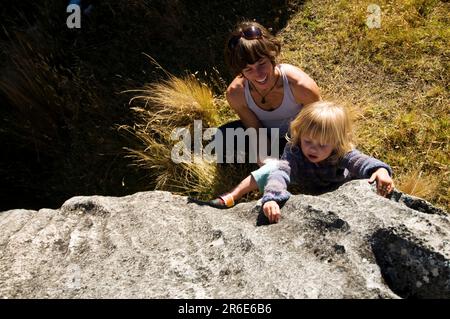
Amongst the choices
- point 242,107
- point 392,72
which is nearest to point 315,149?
point 242,107

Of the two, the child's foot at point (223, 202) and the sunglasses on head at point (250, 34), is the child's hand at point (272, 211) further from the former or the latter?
the sunglasses on head at point (250, 34)

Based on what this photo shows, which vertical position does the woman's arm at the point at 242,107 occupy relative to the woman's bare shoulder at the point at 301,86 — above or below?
below

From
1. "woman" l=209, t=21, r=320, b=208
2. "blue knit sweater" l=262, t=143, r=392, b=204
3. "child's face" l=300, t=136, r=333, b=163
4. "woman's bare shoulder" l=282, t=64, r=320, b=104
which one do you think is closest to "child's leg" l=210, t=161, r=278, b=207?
"woman" l=209, t=21, r=320, b=208

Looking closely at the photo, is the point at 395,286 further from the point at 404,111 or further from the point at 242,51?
the point at 404,111

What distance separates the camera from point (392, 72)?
4.37 meters

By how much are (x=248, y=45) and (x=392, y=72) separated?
1.90 metres

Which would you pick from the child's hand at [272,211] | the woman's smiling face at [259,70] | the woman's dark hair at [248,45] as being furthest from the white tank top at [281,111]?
the child's hand at [272,211]

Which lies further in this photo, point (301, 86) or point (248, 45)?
point (301, 86)

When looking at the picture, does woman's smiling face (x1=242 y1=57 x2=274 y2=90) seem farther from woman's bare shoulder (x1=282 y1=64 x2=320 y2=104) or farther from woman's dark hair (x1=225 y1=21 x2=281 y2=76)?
woman's bare shoulder (x1=282 y1=64 x2=320 y2=104)

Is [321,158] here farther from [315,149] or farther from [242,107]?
[242,107]

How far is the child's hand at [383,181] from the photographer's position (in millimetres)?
2389

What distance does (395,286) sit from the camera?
6.26ft

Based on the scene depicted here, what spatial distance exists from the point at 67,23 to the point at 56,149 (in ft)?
5.23

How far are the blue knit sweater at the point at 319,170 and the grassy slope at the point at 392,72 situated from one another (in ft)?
2.40
